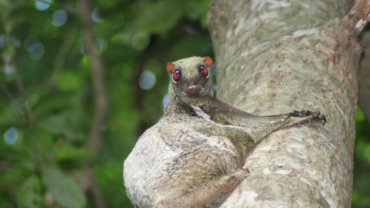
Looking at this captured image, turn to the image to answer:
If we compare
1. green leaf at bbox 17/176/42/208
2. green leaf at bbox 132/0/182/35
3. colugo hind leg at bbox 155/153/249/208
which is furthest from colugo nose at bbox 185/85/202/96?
green leaf at bbox 17/176/42/208

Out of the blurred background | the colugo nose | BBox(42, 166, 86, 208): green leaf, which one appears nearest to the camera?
the colugo nose

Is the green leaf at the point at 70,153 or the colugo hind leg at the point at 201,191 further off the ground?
the colugo hind leg at the point at 201,191

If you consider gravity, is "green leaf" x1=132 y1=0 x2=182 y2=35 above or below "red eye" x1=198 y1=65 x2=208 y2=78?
above

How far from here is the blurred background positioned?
5.90m

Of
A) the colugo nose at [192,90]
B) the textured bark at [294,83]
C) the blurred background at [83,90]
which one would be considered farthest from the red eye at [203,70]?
the blurred background at [83,90]

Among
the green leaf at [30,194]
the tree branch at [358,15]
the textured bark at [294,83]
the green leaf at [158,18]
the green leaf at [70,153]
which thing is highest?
the green leaf at [158,18]

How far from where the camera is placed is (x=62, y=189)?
18.4ft

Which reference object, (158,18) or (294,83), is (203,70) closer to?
(294,83)

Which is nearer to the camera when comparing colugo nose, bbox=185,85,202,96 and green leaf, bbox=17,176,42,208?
colugo nose, bbox=185,85,202,96

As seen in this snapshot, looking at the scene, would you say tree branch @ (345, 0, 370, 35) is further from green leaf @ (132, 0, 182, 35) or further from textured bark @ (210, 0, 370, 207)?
green leaf @ (132, 0, 182, 35)

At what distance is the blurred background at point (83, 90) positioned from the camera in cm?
590

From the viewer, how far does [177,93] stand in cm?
400

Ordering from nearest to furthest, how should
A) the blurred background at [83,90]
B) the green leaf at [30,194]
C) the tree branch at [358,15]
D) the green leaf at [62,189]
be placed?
the tree branch at [358,15] → the green leaf at [62,189] → the green leaf at [30,194] → the blurred background at [83,90]

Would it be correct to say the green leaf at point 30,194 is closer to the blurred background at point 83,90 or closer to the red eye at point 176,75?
the blurred background at point 83,90
